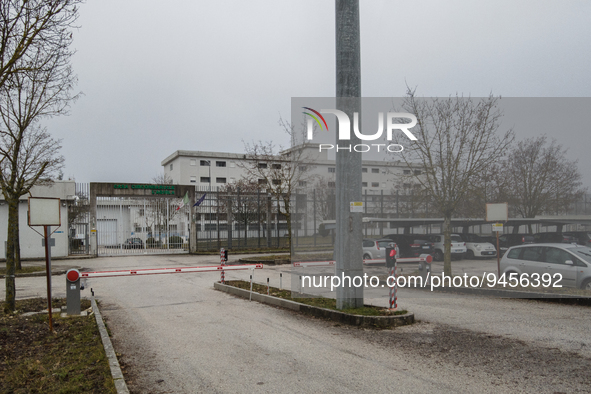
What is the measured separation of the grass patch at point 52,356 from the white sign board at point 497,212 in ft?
Answer: 32.8

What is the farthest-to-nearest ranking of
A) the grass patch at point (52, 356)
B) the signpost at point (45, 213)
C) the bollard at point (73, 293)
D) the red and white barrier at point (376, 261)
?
the red and white barrier at point (376, 261), the bollard at point (73, 293), the signpost at point (45, 213), the grass patch at point (52, 356)

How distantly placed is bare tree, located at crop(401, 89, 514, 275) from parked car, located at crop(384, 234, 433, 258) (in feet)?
2.12

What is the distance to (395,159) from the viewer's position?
45.8 feet

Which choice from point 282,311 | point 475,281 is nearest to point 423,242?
point 475,281

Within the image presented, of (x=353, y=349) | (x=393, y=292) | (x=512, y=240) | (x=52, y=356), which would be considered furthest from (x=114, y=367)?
(x=512, y=240)

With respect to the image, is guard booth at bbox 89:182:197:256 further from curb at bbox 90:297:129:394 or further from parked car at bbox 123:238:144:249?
curb at bbox 90:297:129:394

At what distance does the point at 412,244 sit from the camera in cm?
1478

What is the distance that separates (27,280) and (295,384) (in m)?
16.9

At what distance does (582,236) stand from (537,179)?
2571 millimetres

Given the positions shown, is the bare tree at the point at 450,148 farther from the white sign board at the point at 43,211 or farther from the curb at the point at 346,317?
the white sign board at the point at 43,211

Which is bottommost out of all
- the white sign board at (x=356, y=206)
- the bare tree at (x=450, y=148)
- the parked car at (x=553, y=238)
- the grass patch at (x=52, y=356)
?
the grass patch at (x=52, y=356)

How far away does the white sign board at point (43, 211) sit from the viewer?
8.73 m

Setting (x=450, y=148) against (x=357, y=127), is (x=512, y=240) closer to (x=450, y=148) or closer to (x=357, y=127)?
(x=450, y=148)

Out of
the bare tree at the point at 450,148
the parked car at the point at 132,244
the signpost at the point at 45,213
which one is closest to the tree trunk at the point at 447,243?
the bare tree at the point at 450,148
